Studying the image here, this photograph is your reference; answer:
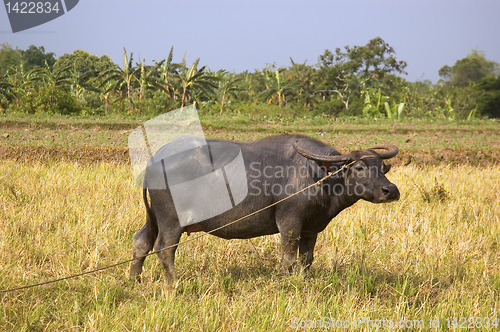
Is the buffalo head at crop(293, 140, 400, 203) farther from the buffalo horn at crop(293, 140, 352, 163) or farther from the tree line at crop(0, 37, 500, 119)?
the tree line at crop(0, 37, 500, 119)

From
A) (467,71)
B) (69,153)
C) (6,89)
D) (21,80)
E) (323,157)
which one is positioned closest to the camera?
(323,157)

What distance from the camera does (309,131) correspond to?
47.4 ft

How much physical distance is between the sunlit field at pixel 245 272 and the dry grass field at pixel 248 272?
0.01m

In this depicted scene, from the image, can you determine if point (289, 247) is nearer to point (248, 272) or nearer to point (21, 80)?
point (248, 272)

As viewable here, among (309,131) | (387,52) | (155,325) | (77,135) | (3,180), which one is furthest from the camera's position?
(387,52)

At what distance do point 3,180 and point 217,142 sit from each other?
353cm

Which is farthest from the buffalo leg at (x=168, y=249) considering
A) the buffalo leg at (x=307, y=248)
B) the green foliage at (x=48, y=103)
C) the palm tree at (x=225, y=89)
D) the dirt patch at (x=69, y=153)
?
the palm tree at (x=225, y=89)

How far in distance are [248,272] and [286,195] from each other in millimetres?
762

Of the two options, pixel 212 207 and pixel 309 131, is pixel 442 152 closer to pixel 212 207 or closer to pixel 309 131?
pixel 309 131

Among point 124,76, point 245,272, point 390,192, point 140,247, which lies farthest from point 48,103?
point 390,192

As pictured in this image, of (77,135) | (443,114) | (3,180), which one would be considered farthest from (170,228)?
(443,114)

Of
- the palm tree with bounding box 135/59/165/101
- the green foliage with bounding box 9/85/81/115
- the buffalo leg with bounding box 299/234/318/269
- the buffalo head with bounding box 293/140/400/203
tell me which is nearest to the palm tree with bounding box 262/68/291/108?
the palm tree with bounding box 135/59/165/101

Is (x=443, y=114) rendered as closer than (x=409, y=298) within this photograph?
No

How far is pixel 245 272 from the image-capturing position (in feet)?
12.2
